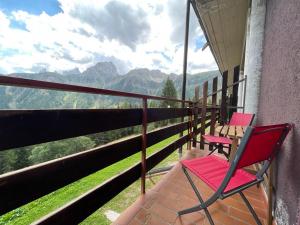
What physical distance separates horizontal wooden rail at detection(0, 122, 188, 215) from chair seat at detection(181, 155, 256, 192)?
0.63m

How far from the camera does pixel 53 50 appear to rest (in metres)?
161

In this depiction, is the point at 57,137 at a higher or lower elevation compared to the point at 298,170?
higher

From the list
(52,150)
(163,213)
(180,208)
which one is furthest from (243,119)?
(52,150)

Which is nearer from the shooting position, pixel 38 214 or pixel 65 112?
pixel 65 112

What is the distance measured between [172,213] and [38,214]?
791cm

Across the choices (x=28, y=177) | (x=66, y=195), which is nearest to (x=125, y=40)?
(x=66, y=195)

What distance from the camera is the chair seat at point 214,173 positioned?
116cm

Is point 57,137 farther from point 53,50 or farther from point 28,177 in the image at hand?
point 53,50

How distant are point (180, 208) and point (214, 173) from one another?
0.50m

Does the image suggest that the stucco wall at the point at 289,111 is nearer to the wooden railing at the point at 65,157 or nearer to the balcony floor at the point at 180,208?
the balcony floor at the point at 180,208

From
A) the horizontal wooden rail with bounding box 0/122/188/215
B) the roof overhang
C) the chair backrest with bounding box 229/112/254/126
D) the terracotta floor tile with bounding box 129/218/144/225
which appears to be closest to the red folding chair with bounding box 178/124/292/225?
the terracotta floor tile with bounding box 129/218/144/225

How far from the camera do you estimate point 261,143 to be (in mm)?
980

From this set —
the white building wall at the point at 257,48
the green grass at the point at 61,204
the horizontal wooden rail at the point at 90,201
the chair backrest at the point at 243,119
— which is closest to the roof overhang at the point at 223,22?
the white building wall at the point at 257,48

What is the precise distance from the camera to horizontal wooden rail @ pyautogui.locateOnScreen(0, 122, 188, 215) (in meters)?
0.72
